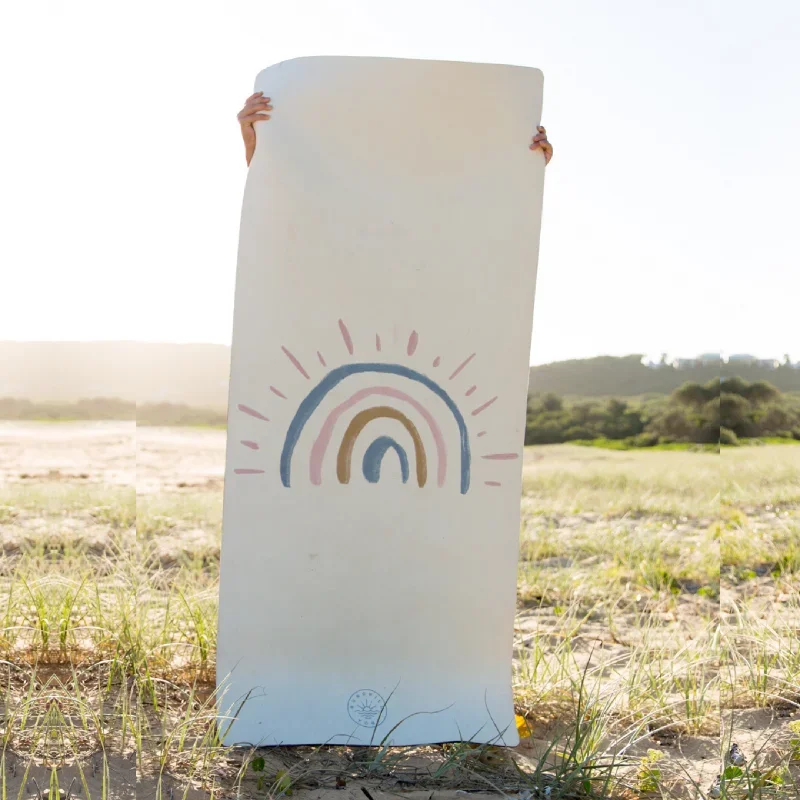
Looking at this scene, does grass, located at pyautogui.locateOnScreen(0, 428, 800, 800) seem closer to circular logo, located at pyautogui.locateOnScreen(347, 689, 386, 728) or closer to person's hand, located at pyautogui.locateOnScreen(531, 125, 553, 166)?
circular logo, located at pyautogui.locateOnScreen(347, 689, 386, 728)

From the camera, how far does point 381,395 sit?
2.04 meters

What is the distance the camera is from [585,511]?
17.0 ft

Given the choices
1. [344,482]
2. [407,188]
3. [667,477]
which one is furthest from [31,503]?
[667,477]

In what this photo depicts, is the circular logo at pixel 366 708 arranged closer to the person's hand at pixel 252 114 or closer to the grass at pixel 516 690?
the grass at pixel 516 690

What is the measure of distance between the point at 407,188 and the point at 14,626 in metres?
1.74

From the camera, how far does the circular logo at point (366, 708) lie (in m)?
1.95

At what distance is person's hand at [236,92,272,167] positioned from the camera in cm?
203

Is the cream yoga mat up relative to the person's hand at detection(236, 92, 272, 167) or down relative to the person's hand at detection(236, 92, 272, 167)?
down

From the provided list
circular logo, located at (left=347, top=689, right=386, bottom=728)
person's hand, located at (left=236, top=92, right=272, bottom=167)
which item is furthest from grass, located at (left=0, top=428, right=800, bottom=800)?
person's hand, located at (left=236, top=92, right=272, bottom=167)

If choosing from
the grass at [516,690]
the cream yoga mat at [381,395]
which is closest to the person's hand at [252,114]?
the cream yoga mat at [381,395]

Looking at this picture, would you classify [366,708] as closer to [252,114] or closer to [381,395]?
[381,395]

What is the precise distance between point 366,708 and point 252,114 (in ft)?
5.40

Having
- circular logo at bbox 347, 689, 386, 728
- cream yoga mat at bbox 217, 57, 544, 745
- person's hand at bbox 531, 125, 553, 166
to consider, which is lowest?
circular logo at bbox 347, 689, 386, 728

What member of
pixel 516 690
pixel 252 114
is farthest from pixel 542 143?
pixel 516 690
